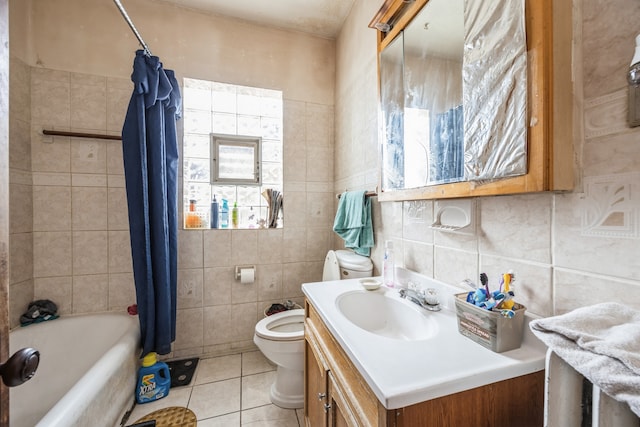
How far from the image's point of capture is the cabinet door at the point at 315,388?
2.98ft

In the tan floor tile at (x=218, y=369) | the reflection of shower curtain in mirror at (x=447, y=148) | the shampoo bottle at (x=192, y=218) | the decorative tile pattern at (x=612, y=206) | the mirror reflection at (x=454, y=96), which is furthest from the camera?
the shampoo bottle at (x=192, y=218)

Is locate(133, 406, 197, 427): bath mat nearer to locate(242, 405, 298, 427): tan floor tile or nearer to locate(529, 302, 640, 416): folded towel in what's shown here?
locate(242, 405, 298, 427): tan floor tile

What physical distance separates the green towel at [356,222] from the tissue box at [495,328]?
817 millimetres

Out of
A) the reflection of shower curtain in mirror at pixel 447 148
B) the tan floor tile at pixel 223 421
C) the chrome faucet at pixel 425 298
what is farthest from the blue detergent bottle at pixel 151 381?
the reflection of shower curtain in mirror at pixel 447 148

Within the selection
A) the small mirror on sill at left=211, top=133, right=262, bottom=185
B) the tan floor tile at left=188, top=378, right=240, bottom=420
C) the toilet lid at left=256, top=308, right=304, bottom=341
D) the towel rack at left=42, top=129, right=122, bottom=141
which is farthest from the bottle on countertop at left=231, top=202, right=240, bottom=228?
the tan floor tile at left=188, top=378, right=240, bottom=420

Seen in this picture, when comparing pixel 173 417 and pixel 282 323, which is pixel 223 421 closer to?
pixel 173 417

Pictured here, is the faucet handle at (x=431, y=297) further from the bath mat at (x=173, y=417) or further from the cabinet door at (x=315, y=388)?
the bath mat at (x=173, y=417)

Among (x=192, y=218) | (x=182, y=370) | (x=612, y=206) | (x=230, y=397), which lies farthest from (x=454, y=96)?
(x=182, y=370)

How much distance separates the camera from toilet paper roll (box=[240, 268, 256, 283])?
6.29 ft

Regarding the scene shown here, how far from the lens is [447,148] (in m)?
0.87

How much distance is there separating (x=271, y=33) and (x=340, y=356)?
2317 millimetres

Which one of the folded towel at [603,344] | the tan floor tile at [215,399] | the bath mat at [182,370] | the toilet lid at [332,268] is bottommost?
the tan floor tile at [215,399]

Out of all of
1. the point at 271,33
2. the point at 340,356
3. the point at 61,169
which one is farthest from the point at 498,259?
the point at 61,169

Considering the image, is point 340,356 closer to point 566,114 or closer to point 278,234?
point 566,114
